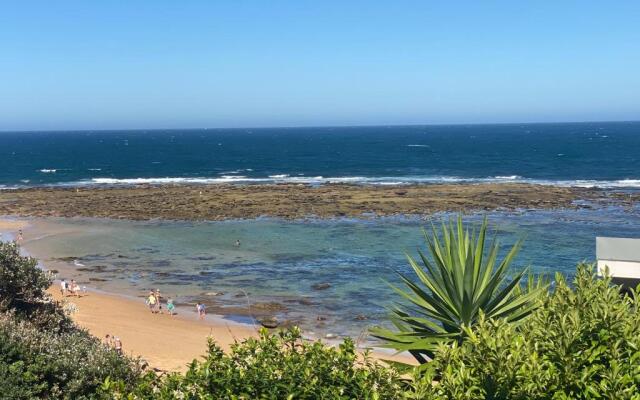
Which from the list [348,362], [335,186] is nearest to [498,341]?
[348,362]

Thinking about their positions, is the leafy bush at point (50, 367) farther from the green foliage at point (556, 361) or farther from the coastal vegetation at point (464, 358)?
the green foliage at point (556, 361)

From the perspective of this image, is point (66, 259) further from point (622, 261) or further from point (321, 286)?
point (622, 261)

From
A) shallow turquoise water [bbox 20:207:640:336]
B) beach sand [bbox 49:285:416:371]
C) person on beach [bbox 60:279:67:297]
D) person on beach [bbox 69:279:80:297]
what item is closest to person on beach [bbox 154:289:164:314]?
beach sand [bbox 49:285:416:371]

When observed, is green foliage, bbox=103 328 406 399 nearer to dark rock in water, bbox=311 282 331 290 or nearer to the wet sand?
dark rock in water, bbox=311 282 331 290

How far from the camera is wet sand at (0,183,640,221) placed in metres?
47.9

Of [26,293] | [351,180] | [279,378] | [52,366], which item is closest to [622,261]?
[279,378]

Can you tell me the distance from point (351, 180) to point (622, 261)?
6237cm

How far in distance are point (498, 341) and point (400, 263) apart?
89.9ft

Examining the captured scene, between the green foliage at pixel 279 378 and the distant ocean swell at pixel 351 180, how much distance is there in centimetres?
5974

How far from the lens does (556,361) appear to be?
4.74 m

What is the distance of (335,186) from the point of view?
Result: 6266 centimetres

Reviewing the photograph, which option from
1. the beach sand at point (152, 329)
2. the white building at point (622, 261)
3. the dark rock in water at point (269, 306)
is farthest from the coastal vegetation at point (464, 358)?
the dark rock in water at point (269, 306)

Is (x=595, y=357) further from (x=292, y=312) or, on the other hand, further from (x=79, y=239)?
(x=79, y=239)

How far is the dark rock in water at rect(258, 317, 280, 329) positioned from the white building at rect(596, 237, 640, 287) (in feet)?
49.2
